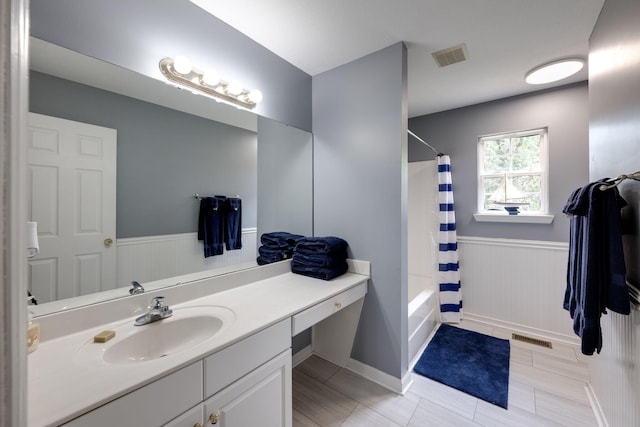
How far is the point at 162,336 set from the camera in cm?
114

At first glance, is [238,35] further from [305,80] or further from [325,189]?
[325,189]

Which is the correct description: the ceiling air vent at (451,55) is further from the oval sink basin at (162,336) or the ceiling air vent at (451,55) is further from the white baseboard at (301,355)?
the white baseboard at (301,355)

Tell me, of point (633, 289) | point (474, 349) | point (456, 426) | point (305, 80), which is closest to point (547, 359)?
point (474, 349)

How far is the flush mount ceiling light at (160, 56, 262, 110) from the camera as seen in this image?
1306 mm

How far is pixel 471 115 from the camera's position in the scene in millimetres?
2781

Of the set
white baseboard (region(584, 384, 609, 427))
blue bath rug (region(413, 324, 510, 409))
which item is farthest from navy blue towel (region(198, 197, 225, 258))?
white baseboard (region(584, 384, 609, 427))

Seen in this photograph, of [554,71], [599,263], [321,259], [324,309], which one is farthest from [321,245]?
[554,71]

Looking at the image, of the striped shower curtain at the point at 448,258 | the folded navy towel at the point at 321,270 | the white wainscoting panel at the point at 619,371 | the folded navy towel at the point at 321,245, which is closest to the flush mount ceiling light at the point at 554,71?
the striped shower curtain at the point at 448,258

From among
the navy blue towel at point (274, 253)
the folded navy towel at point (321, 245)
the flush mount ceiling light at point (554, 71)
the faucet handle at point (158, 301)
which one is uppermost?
the flush mount ceiling light at point (554, 71)

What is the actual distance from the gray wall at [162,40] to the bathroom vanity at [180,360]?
3.61 ft

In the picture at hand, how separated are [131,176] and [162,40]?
703 mm

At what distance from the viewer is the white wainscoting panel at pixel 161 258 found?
123cm

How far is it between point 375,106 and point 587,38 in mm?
1382

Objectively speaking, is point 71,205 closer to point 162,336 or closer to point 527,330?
point 162,336
